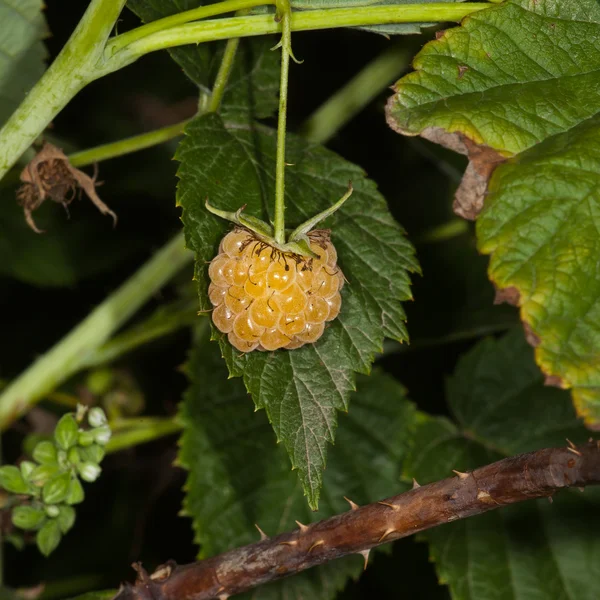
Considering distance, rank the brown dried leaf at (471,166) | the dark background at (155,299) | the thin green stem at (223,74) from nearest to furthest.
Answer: the brown dried leaf at (471,166)
the thin green stem at (223,74)
the dark background at (155,299)

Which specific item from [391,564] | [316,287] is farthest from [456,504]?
[391,564]

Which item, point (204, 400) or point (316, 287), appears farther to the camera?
point (204, 400)

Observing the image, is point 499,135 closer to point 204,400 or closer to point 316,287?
point 316,287

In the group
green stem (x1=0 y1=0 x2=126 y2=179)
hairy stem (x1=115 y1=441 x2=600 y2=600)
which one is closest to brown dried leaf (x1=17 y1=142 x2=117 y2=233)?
green stem (x1=0 y1=0 x2=126 y2=179)

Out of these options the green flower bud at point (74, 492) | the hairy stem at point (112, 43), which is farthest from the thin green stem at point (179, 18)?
the green flower bud at point (74, 492)

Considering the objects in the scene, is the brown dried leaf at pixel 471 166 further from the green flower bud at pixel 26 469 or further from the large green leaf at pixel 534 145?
the green flower bud at pixel 26 469

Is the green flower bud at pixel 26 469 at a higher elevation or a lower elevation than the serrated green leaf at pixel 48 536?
higher

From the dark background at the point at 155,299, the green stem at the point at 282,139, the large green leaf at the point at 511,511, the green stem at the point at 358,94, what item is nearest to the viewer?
the green stem at the point at 282,139
